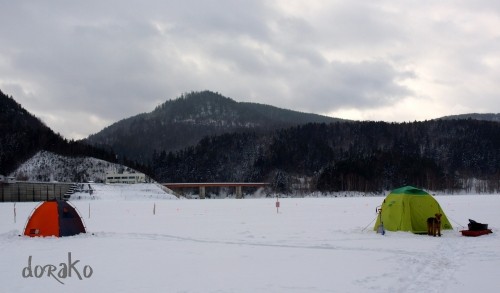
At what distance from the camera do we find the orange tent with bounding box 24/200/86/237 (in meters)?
22.0

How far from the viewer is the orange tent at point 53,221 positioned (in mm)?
21953

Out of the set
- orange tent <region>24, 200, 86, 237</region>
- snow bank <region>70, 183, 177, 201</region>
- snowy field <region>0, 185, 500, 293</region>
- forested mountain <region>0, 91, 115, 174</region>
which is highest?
forested mountain <region>0, 91, 115, 174</region>

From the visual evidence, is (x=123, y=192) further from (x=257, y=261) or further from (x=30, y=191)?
(x=257, y=261)

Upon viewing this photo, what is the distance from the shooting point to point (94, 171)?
575 ft

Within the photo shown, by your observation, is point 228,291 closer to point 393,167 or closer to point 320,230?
point 320,230

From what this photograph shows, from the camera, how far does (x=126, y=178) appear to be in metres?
140

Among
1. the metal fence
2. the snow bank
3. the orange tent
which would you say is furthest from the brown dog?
the metal fence

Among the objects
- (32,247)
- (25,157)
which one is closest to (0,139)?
(25,157)

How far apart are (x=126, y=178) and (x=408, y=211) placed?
12526cm

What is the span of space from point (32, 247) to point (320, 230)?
553 inches

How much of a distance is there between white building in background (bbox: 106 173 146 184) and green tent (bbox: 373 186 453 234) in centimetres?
11683

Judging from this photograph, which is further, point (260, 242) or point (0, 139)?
point (0, 139)

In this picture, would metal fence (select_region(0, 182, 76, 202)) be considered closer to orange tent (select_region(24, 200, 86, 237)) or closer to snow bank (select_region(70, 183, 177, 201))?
snow bank (select_region(70, 183, 177, 201))

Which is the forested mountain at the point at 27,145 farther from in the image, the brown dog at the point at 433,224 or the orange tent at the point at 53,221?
the brown dog at the point at 433,224
